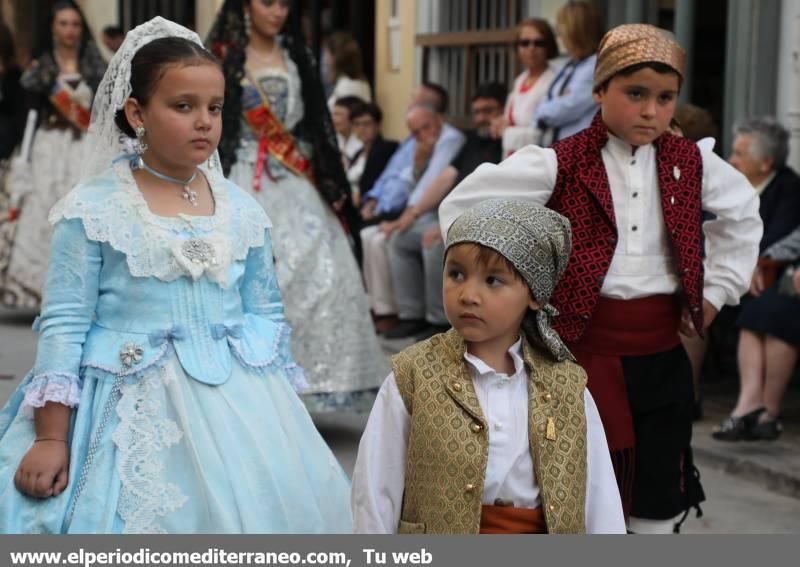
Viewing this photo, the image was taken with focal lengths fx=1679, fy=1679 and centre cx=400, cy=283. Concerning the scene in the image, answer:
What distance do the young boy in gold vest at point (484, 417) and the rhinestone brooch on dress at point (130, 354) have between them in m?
0.96

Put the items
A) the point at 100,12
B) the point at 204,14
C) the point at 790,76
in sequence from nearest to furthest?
the point at 790,76 < the point at 204,14 < the point at 100,12

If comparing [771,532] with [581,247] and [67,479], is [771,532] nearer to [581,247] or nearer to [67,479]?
[581,247]

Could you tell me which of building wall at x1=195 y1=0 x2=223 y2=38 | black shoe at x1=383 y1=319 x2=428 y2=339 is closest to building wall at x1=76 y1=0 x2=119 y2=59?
building wall at x1=195 y1=0 x2=223 y2=38

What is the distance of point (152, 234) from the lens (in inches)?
172

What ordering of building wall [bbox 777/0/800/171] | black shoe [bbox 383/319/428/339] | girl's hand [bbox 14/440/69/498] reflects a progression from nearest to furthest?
girl's hand [bbox 14/440/69/498] < building wall [bbox 777/0/800/171] < black shoe [bbox 383/319/428/339]

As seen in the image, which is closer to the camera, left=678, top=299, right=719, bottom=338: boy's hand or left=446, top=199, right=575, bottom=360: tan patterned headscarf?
left=446, top=199, right=575, bottom=360: tan patterned headscarf

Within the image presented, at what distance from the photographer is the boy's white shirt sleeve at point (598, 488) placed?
3666mm

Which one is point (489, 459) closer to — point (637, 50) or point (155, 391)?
point (155, 391)

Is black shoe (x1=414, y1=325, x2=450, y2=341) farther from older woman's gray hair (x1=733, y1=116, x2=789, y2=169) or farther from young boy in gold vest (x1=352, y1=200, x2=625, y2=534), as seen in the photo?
young boy in gold vest (x1=352, y1=200, x2=625, y2=534)

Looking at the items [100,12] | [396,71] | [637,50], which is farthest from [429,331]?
[100,12]

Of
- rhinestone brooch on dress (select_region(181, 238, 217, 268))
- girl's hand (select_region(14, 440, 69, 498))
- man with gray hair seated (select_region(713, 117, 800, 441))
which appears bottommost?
man with gray hair seated (select_region(713, 117, 800, 441))

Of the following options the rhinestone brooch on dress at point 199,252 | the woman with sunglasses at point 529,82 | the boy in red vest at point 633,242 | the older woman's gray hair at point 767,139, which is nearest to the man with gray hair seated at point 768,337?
the older woman's gray hair at point 767,139
